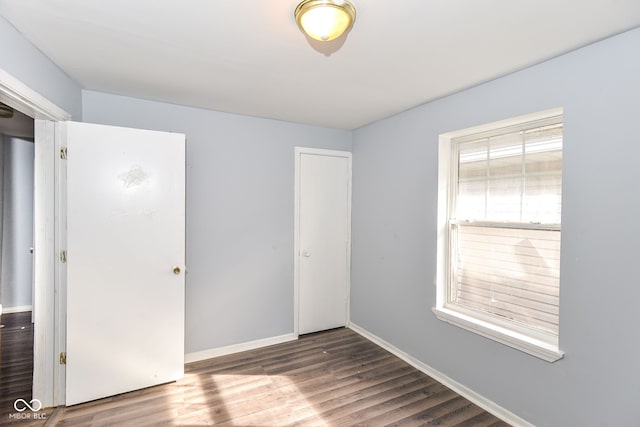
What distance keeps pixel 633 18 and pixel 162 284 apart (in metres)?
3.39

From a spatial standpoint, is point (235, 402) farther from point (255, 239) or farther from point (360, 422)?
point (255, 239)

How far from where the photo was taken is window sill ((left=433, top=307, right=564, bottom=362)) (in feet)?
6.22

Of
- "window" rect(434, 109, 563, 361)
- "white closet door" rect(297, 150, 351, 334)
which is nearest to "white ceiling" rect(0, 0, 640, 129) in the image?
"window" rect(434, 109, 563, 361)

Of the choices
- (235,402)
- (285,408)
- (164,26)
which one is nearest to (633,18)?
(164,26)

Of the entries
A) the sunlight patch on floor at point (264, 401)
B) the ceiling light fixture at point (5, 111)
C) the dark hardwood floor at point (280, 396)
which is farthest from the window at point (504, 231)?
the ceiling light fixture at point (5, 111)

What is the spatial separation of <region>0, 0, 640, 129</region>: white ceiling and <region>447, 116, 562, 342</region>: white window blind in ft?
1.72

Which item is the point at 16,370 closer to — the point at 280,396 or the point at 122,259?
the point at 122,259

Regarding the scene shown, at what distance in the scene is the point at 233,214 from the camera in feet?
10.3

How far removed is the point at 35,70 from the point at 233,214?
70.4 inches

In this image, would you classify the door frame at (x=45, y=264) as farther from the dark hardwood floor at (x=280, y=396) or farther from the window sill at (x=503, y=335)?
the window sill at (x=503, y=335)

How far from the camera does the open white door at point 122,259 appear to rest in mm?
2229

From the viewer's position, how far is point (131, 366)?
240 cm

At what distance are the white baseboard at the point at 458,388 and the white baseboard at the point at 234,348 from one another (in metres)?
1.01

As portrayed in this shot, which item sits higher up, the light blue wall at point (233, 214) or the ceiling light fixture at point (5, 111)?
the ceiling light fixture at point (5, 111)
